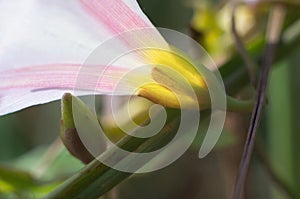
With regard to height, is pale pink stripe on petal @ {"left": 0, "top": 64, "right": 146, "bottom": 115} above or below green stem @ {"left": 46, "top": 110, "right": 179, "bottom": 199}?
above

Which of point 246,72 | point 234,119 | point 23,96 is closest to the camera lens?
point 23,96

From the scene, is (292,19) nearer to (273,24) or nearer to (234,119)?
(273,24)

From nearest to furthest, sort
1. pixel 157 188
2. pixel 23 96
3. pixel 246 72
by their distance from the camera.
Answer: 1. pixel 23 96
2. pixel 246 72
3. pixel 157 188

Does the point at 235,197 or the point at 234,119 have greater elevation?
the point at 235,197

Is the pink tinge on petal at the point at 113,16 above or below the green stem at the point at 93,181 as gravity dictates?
above

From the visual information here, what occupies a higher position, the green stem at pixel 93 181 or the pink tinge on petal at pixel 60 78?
the pink tinge on petal at pixel 60 78

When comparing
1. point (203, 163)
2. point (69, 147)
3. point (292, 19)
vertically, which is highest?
point (69, 147)

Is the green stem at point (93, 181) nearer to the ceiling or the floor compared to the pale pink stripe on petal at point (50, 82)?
nearer to the floor

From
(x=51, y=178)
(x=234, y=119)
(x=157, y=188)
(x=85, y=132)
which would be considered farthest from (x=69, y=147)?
(x=157, y=188)
